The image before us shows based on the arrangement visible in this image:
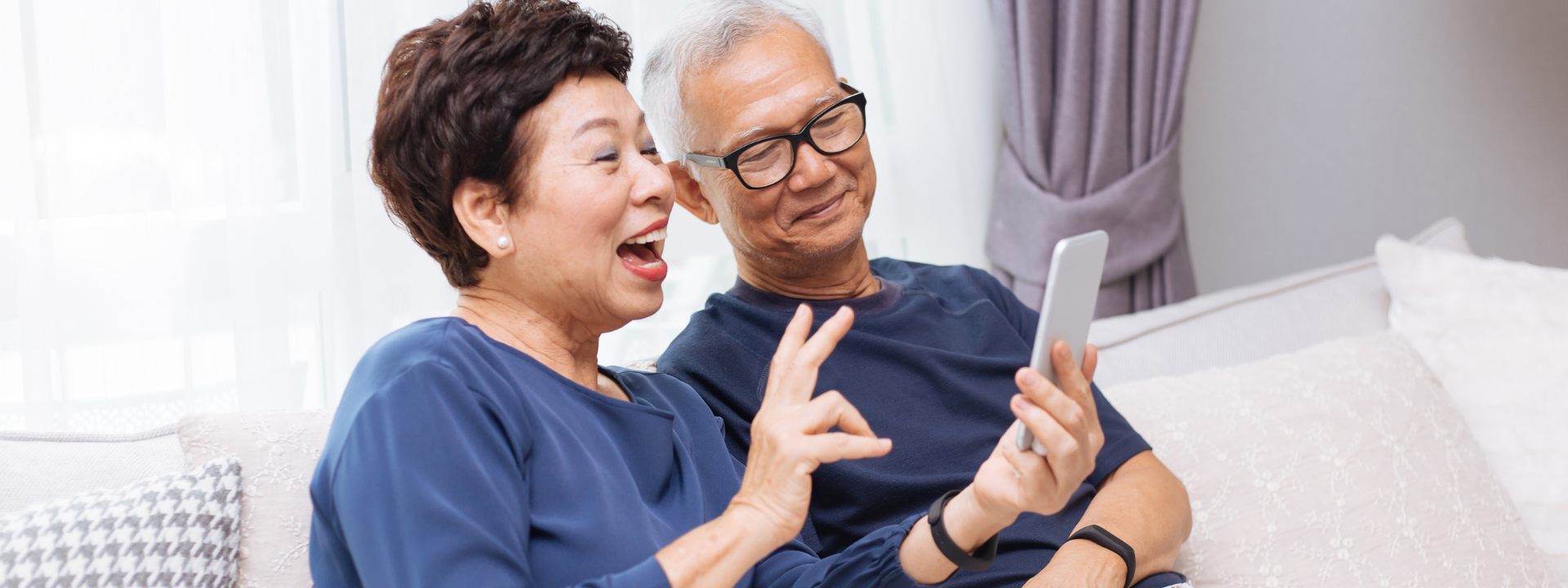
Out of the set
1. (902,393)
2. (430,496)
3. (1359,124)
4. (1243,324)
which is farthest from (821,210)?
(1359,124)

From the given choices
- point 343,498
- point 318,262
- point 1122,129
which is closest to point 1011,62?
point 1122,129

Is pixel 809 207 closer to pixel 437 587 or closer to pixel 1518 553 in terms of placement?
pixel 437 587

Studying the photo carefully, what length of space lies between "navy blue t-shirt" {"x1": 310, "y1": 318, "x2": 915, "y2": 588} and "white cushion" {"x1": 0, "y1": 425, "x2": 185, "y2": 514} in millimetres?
485

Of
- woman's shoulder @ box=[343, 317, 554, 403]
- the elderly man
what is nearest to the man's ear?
the elderly man

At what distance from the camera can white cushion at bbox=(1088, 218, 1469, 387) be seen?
1.86 meters

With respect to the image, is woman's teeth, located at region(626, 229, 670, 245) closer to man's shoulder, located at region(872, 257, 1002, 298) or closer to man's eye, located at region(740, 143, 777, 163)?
man's eye, located at region(740, 143, 777, 163)

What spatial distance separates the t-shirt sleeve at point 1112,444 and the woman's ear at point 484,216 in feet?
2.69

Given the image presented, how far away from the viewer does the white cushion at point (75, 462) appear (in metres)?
1.14

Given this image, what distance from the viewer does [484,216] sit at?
959 mm

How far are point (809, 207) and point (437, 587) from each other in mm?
767

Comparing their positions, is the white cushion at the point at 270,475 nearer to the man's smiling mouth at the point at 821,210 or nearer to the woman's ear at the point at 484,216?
the woman's ear at the point at 484,216

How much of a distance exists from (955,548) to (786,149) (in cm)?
62

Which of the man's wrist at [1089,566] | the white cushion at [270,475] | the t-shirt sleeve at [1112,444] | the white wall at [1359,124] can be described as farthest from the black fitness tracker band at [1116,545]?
the white wall at [1359,124]

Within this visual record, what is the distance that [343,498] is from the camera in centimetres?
79
